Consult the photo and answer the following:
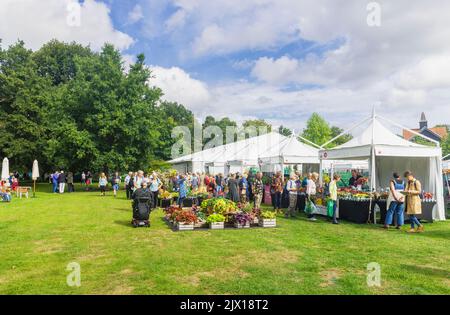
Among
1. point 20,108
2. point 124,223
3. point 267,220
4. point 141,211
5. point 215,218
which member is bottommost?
point 124,223

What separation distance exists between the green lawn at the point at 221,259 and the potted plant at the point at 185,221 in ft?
1.30

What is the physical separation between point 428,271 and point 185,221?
631cm

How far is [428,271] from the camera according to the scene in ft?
20.5

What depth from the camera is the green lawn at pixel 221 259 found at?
533cm

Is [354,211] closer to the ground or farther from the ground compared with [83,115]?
closer to the ground

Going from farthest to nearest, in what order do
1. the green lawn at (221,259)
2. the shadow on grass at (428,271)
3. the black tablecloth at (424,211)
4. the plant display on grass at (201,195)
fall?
the plant display on grass at (201,195) < the black tablecloth at (424,211) < the shadow on grass at (428,271) < the green lawn at (221,259)

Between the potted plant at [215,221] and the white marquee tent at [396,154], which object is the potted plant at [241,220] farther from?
the white marquee tent at [396,154]

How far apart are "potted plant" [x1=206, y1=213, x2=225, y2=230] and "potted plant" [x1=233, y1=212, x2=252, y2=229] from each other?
15.5 inches

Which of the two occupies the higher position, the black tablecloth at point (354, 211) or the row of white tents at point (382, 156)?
the row of white tents at point (382, 156)

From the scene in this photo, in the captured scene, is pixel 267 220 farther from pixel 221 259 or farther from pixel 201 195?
pixel 201 195

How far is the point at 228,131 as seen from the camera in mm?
73812

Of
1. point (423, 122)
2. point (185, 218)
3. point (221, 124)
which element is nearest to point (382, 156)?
point (185, 218)

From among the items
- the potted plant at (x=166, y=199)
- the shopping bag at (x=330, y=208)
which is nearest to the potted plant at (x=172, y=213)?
the potted plant at (x=166, y=199)
